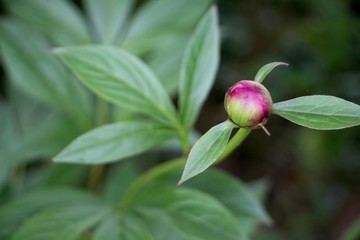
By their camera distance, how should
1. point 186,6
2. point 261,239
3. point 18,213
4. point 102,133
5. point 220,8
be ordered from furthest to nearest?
point 220,8, point 261,239, point 186,6, point 18,213, point 102,133

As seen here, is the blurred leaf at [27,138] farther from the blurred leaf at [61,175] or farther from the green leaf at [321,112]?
the green leaf at [321,112]

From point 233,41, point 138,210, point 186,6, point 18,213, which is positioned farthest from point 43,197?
point 233,41

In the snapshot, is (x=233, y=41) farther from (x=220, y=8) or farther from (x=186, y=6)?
(x=186, y=6)

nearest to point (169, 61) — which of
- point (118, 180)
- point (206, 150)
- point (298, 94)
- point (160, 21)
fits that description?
point (160, 21)

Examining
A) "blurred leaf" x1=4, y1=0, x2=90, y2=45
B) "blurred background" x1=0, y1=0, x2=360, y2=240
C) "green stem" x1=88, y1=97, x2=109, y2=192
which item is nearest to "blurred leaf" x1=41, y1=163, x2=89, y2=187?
"green stem" x1=88, y1=97, x2=109, y2=192

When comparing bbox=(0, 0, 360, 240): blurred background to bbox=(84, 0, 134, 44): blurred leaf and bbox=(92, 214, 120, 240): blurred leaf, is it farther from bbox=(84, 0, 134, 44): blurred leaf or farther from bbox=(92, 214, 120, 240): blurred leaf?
bbox=(92, 214, 120, 240): blurred leaf

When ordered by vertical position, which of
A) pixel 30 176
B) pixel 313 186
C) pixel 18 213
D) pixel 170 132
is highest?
pixel 170 132
